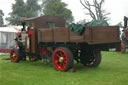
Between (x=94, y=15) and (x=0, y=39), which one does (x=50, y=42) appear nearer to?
(x=0, y=39)

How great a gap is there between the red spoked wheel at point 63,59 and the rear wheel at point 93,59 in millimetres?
1528

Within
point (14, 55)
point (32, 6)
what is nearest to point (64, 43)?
point (14, 55)

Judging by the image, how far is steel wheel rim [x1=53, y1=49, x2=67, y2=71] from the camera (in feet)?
23.9

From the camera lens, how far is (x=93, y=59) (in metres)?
8.75

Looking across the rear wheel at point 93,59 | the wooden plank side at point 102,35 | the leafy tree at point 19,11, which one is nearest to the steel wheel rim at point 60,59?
the wooden plank side at point 102,35

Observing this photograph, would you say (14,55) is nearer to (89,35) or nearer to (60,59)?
(60,59)

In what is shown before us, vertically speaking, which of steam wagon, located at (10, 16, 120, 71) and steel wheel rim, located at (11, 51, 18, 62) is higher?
steam wagon, located at (10, 16, 120, 71)

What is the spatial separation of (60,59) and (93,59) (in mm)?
1981

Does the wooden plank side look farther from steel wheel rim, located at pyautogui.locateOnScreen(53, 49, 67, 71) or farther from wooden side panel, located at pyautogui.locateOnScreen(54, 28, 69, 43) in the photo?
steel wheel rim, located at pyautogui.locateOnScreen(53, 49, 67, 71)

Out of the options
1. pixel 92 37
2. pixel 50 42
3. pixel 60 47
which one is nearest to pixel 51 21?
pixel 50 42

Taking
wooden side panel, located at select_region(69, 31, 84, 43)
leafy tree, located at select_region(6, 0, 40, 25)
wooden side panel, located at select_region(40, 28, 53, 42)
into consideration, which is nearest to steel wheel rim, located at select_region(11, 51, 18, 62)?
wooden side panel, located at select_region(40, 28, 53, 42)

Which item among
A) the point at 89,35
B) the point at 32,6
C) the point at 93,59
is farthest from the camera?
the point at 32,6

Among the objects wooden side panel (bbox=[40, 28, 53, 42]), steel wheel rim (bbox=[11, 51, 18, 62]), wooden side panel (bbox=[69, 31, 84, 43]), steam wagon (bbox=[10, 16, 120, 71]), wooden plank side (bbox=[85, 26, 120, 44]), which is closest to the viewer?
wooden plank side (bbox=[85, 26, 120, 44])

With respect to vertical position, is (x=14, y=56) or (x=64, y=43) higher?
(x=64, y=43)
